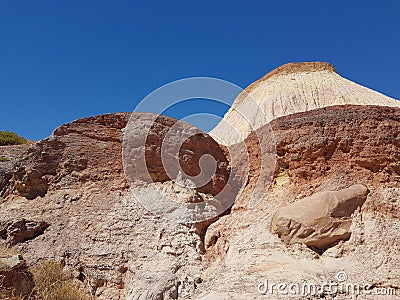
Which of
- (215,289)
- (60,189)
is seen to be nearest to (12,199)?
(60,189)

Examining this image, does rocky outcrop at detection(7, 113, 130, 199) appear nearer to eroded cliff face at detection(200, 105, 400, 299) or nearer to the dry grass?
the dry grass

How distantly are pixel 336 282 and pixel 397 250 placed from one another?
5.28 ft

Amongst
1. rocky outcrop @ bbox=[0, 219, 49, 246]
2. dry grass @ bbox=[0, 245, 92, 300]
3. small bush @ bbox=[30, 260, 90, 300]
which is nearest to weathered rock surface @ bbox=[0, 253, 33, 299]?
dry grass @ bbox=[0, 245, 92, 300]

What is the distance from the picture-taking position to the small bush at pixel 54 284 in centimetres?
932

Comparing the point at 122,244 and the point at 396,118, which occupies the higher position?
the point at 396,118

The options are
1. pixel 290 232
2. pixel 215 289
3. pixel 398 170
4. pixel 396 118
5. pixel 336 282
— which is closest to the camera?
pixel 336 282

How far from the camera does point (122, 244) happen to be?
10953 millimetres

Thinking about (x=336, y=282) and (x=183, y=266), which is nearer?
(x=336, y=282)

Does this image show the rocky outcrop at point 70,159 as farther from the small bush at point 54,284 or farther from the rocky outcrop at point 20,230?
the small bush at point 54,284

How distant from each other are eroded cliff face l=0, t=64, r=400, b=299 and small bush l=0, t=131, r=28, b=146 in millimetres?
12485

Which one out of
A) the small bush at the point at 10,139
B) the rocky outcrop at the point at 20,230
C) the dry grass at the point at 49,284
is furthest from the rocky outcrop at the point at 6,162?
the small bush at the point at 10,139

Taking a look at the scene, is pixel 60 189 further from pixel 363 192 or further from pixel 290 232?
pixel 363 192

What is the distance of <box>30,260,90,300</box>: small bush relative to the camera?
9.32 meters

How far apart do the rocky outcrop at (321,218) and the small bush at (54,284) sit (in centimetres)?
437
